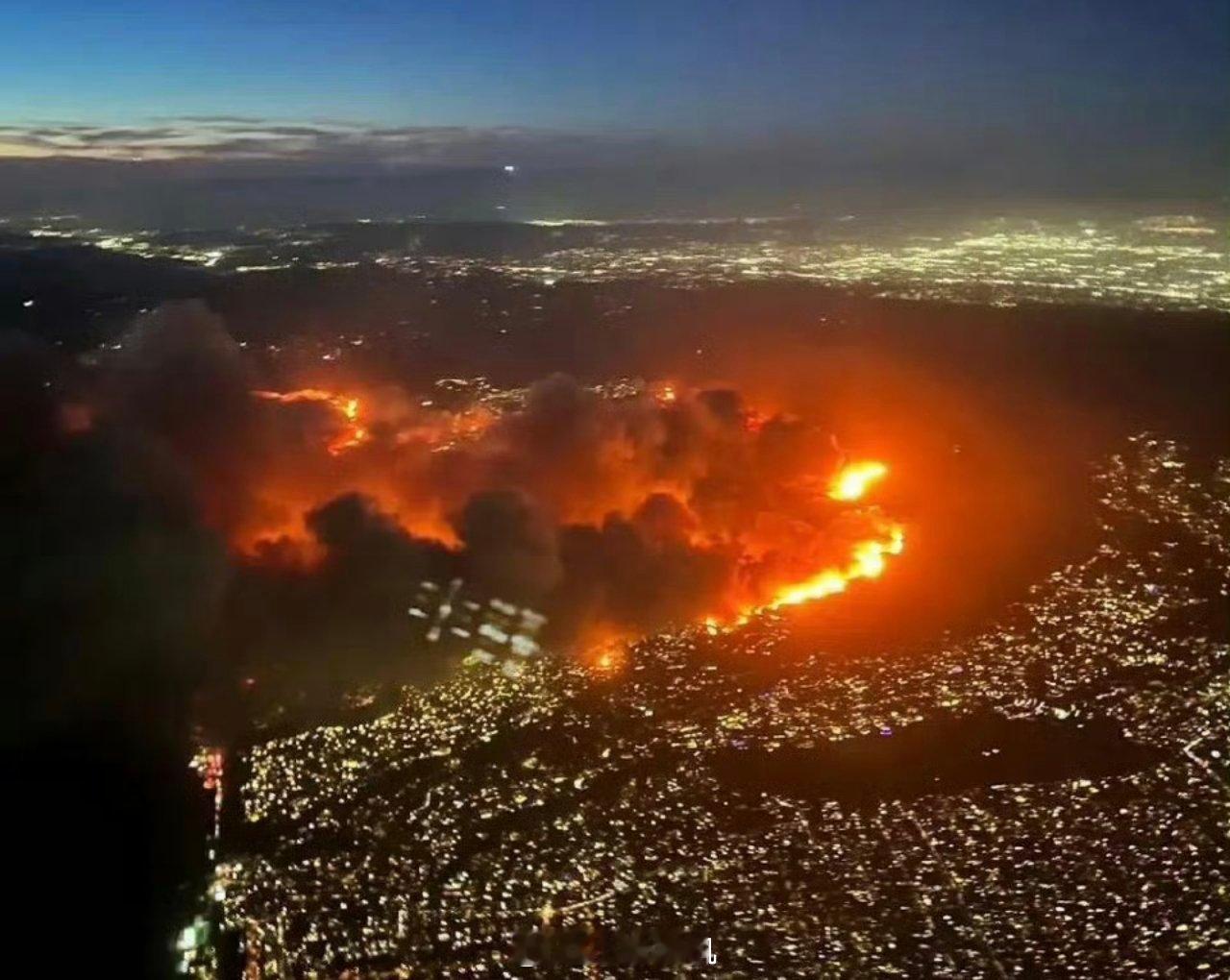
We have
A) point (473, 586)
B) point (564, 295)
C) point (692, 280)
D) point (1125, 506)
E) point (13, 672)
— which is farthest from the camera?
point (692, 280)

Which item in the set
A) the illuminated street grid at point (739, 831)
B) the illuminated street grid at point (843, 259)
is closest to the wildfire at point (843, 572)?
the illuminated street grid at point (739, 831)

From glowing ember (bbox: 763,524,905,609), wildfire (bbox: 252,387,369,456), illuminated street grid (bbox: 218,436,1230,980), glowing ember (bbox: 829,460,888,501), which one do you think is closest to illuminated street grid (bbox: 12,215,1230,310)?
wildfire (bbox: 252,387,369,456)

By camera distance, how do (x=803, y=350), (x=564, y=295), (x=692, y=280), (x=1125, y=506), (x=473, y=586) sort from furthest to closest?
(x=692, y=280) → (x=564, y=295) → (x=803, y=350) → (x=1125, y=506) → (x=473, y=586)

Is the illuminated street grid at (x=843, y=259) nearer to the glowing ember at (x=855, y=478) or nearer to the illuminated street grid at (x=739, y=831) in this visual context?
the glowing ember at (x=855, y=478)

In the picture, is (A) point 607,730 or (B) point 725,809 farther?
(A) point 607,730

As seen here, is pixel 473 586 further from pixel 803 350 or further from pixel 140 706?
pixel 803 350

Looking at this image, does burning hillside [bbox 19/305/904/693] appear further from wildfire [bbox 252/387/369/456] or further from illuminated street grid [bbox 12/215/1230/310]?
illuminated street grid [bbox 12/215/1230/310]

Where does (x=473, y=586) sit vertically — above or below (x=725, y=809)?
above

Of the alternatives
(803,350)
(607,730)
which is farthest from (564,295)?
(607,730)
